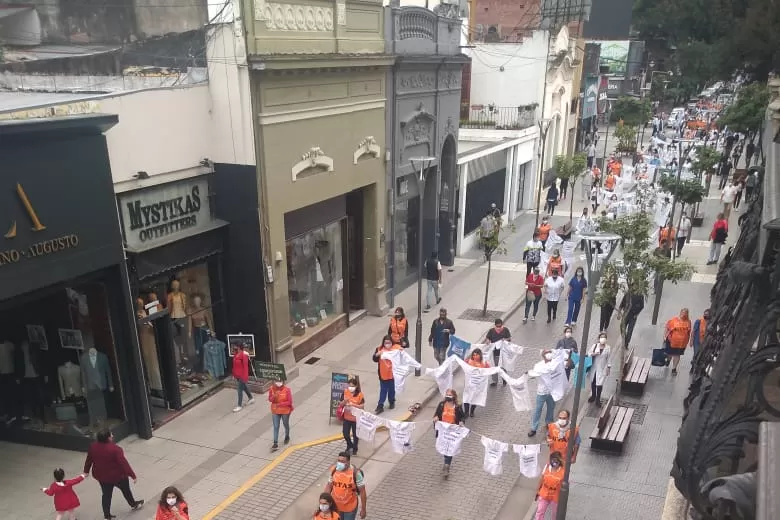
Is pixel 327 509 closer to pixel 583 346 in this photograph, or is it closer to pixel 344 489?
pixel 344 489

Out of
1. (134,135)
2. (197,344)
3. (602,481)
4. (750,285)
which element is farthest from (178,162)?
(750,285)

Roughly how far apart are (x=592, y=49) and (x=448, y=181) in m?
32.5

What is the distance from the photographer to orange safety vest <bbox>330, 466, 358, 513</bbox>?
29.0 ft

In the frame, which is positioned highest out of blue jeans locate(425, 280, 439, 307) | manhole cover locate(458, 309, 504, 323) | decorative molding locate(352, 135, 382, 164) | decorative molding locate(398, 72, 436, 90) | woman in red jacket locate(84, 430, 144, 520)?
decorative molding locate(398, 72, 436, 90)

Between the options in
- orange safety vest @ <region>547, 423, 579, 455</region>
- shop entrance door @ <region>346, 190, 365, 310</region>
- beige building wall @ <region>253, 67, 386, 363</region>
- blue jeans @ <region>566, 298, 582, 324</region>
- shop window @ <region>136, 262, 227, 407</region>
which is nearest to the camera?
orange safety vest @ <region>547, 423, 579, 455</region>

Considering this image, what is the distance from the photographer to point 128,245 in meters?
11.9

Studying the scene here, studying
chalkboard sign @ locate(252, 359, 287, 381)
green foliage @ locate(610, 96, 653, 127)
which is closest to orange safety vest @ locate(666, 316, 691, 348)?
chalkboard sign @ locate(252, 359, 287, 381)

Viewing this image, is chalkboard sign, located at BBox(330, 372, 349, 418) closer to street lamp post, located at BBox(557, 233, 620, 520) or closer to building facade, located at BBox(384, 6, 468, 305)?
street lamp post, located at BBox(557, 233, 620, 520)

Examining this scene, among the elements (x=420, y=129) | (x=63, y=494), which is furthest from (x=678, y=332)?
(x=63, y=494)

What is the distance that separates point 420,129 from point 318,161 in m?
5.96

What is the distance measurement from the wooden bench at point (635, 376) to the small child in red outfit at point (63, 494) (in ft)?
33.9

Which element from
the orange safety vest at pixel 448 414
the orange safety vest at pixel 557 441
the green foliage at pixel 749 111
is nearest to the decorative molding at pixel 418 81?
the orange safety vest at pixel 448 414

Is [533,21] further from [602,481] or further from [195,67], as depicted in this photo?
[602,481]

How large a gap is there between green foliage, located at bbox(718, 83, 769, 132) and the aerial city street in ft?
38.2
